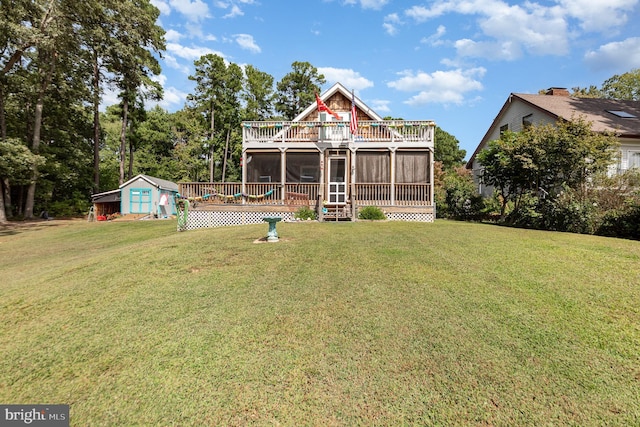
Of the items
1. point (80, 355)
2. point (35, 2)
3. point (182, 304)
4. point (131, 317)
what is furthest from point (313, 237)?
point (35, 2)

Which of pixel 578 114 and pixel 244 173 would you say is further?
pixel 578 114

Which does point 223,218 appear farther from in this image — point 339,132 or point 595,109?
point 595,109

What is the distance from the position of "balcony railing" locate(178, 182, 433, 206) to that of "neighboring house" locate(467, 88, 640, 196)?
5852 mm

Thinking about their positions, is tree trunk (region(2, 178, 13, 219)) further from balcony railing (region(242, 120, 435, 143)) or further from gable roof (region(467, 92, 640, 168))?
gable roof (region(467, 92, 640, 168))

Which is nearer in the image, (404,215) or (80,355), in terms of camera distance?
(80,355)

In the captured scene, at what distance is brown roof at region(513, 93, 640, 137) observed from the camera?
671 inches

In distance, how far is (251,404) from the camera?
2.73 m

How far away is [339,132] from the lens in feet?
53.6

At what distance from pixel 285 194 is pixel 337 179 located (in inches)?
136

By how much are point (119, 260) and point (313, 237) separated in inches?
198

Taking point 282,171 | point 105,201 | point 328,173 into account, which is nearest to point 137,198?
point 105,201

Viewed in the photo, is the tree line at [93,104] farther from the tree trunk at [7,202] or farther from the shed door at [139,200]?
the shed door at [139,200]

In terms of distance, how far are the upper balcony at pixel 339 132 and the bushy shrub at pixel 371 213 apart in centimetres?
413

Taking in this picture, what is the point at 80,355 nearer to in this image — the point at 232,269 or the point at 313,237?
the point at 232,269
